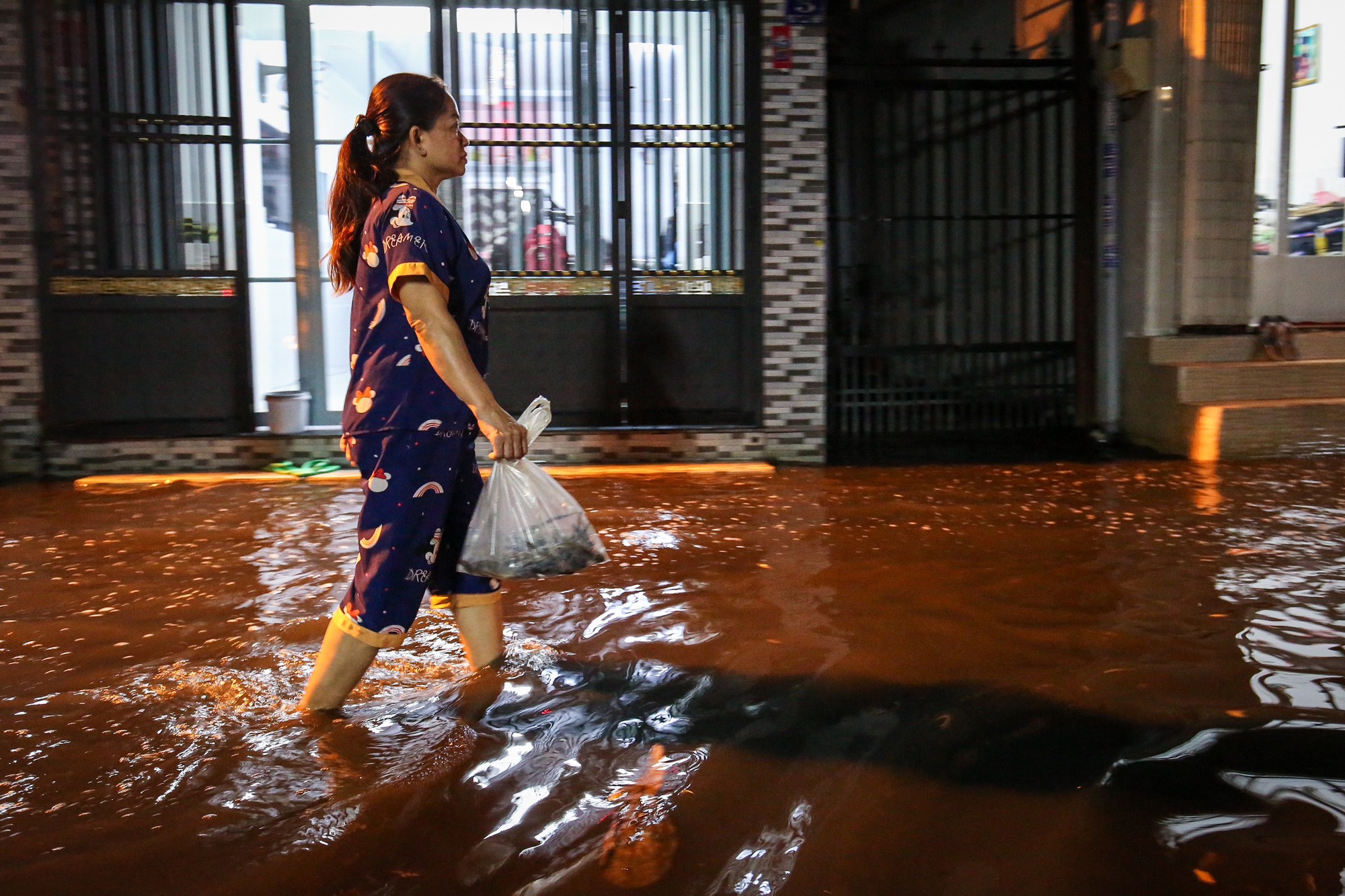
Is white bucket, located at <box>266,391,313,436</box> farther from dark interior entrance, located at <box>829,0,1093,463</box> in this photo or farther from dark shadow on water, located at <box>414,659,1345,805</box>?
dark shadow on water, located at <box>414,659,1345,805</box>

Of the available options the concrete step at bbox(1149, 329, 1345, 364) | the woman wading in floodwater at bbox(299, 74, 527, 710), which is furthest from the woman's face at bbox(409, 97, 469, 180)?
the concrete step at bbox(1149, 329, 1345, 364)

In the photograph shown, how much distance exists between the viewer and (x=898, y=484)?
6.27 m

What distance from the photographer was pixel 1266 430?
22.6 feet

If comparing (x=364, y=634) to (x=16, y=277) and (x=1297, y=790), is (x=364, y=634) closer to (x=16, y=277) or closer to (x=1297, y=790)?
(x=1297, y=790)

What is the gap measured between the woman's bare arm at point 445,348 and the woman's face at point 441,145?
1.21 ft

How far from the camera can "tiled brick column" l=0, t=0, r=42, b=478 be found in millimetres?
6543

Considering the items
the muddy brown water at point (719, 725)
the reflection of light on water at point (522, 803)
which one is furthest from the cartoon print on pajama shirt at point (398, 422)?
the reflection of light on water at point (522, 803)

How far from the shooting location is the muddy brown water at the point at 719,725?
2029 mm

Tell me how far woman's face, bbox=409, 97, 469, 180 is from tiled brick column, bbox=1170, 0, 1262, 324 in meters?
6.25

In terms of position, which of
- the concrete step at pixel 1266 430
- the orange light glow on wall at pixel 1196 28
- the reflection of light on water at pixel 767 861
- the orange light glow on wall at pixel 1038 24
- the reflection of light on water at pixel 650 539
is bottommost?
the reflection of light on water at pixel 767 861

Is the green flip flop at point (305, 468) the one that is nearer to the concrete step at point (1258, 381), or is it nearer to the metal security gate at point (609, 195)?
the metal security gate at point (609, 195)

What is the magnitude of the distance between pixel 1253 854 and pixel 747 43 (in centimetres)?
614

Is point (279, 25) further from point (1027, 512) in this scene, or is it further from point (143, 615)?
point (1027, 512)

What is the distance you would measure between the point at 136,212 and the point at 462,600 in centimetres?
523
